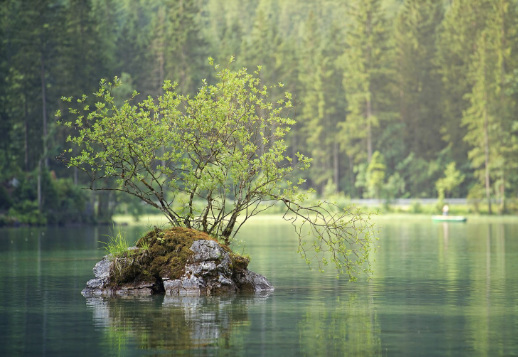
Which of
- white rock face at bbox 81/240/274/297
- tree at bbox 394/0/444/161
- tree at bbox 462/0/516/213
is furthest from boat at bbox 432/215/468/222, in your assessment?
white rock face at bbox 81/240/274/297

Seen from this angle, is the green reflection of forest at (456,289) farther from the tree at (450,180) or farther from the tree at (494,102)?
the tree at (450,180)

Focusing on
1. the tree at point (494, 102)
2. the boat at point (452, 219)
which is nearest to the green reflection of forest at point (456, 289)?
the boat at point (452, 219)

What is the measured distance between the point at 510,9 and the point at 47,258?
294 ft

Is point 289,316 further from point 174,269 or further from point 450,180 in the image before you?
point 450,180

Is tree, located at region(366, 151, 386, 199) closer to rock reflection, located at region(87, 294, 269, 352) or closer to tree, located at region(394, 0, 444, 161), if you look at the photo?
tree, located at region(394, 0, 444, 161)

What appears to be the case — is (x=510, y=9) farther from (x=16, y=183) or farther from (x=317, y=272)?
(x=317, y=272)

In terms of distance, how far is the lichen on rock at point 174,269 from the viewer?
26.8 metres

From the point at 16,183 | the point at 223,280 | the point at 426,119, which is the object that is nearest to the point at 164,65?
the point at 426,119

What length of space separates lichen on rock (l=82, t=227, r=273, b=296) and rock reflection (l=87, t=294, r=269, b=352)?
794mm

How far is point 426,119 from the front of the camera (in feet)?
450

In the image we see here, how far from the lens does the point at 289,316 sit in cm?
2230

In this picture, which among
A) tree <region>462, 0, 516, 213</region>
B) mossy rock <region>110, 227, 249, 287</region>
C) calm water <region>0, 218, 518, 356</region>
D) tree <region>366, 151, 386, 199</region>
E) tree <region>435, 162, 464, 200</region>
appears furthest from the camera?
tree <region>366, 151, 386, 199</region>

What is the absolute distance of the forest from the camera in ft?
302

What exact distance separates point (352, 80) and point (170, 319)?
4638 inches
